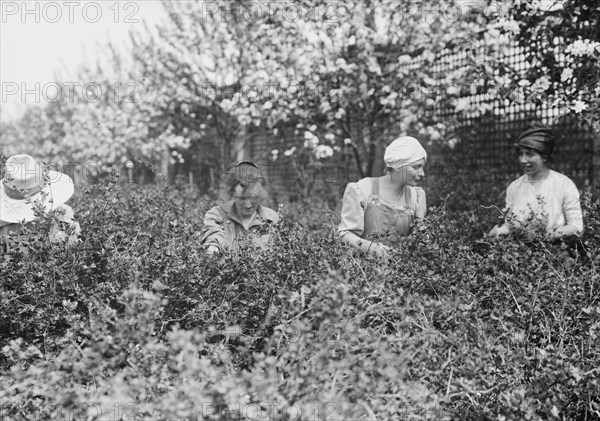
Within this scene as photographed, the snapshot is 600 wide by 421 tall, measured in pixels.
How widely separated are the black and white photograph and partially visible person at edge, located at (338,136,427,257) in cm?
1

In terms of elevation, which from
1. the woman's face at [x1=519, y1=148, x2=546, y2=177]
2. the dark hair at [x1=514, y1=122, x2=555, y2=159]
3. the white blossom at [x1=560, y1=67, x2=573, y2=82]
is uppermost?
the white blossom at [x1=560, y1=67, x2=573, y2=82]

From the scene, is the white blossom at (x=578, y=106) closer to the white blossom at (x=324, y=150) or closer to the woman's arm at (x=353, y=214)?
the woman's arm at (x=353, y=214)

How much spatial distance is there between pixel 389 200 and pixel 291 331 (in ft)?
6.12

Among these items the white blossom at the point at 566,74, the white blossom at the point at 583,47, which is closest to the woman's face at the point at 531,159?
the white blossom at the point at 583,47

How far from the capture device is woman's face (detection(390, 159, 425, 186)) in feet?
13.0

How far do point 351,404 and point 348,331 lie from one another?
304 millimetres

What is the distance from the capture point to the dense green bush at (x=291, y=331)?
2090 millimetres

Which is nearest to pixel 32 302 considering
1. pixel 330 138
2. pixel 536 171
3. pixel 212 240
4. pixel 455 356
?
pixel 212 240

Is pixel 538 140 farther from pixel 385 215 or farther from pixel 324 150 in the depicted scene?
pixel 324 150

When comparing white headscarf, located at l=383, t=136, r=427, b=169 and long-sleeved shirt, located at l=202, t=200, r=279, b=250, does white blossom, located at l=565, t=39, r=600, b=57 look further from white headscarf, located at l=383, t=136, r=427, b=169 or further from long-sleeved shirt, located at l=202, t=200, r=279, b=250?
long-sleeved shirt, located at l=202, t=200, r=279, b=250

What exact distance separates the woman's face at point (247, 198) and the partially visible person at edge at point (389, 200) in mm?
557

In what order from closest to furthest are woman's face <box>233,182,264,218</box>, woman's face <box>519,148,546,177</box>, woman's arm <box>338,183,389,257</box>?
woman's arm <box>338,183,389,257</box> → woman's face <box>233,182,264,218</box> → woman's face <box>519,148,546,177</box>

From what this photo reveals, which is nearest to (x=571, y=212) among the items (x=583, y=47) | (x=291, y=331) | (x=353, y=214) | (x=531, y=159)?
(x=531, y=159)

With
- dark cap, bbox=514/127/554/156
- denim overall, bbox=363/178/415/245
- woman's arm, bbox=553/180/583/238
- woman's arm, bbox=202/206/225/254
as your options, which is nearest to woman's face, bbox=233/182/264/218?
woman's arm, bbox=202/206/225/254
